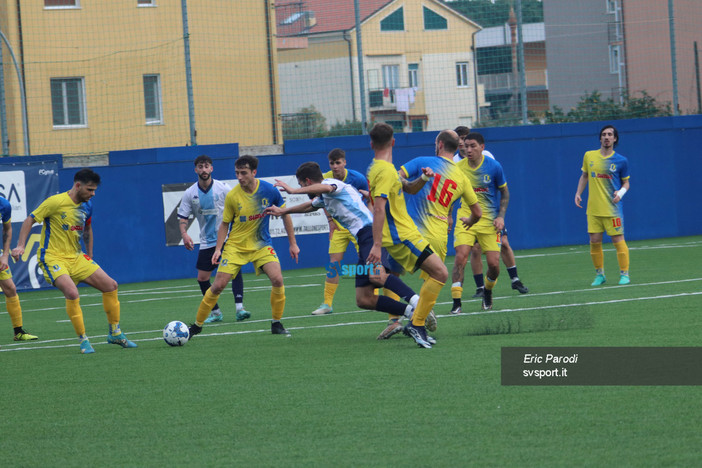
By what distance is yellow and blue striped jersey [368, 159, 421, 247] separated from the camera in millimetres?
8242

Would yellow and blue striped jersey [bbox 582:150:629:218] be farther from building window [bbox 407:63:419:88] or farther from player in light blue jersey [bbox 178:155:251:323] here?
building window [bbox 407:63:419:88]

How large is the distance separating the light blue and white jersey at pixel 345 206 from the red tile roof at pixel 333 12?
36.6ft

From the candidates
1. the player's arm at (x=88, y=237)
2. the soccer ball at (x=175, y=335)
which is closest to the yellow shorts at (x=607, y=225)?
the soccer ball at (x=175, y=335)

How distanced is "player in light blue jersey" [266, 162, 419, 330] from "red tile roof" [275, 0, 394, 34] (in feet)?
36.5

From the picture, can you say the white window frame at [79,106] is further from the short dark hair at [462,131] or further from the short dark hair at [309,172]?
the short dark hair at [309,172]

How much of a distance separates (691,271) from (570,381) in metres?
8.36

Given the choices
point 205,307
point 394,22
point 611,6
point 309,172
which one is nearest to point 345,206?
point 309,172

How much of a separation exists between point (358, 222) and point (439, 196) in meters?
0.84

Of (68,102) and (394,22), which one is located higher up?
(394,22)

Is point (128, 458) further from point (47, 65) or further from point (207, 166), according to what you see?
point (47, 65)

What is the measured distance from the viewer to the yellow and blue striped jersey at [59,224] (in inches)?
384

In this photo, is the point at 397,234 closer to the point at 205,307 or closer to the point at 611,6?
the point at 205,307

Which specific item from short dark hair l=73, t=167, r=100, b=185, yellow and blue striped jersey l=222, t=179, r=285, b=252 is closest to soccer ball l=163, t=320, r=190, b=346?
yellow and blue striped jersey l=222, t=179, r=285, b=252

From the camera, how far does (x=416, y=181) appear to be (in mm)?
8383
